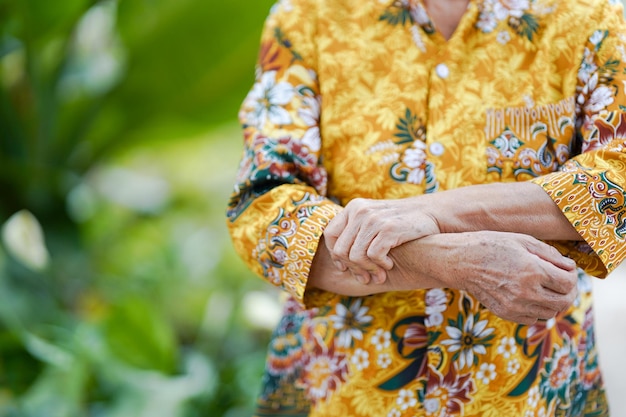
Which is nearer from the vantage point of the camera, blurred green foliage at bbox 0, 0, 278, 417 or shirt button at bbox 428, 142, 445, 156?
shirt button at bbox 428, 142, 445, 156

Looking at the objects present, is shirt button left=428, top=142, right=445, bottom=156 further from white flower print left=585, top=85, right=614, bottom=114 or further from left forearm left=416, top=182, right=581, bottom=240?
white flower print left=585, top=85, right=614, bottom=114

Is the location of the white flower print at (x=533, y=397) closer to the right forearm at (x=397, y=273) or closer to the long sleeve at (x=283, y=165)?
the right forearm at (x=397, y=273)

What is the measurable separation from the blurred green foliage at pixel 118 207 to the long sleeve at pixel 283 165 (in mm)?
846

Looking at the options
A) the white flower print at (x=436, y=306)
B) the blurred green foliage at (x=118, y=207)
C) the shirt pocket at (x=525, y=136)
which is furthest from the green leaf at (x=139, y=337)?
the shirt pocket at (x=525, y=136)

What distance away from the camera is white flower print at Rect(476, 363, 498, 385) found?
0.94 m

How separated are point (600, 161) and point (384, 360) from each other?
0.36 meters

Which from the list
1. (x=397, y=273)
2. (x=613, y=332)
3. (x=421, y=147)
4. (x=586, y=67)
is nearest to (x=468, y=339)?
(x=397, y=273)

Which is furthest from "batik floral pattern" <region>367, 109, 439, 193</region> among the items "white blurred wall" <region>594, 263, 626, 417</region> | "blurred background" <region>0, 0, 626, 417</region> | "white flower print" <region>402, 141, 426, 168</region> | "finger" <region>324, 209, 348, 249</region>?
"blurred background" <region>0, 0, 626, 417</region>

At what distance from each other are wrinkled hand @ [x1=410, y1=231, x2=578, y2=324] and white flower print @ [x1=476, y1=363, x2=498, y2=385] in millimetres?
131

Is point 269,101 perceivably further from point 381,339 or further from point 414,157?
point 381,339

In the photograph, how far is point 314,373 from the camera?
1.03 metres

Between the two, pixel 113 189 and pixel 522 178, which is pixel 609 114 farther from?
pixel 113 189

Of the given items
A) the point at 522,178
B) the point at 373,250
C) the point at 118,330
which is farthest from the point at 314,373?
the point at 118,330

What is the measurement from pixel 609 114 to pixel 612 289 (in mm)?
941
